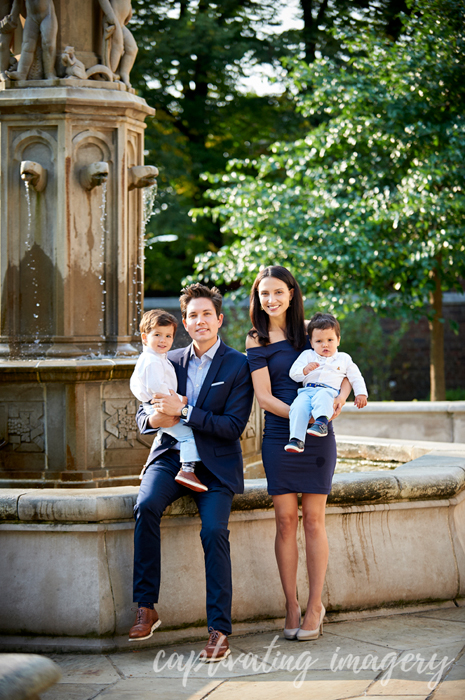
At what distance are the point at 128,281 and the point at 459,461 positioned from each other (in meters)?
2.65

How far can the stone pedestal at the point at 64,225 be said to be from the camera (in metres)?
5.73

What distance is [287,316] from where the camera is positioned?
4.42 meters

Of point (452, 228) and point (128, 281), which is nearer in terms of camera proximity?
point (128, 281)

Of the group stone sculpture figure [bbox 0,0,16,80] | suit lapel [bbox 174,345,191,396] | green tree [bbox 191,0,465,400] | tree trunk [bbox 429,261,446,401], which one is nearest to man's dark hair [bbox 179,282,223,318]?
suit lapel [bbox 174,345,191,396]

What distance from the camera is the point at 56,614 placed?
13.4 ft

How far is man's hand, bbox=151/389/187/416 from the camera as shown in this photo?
408cm

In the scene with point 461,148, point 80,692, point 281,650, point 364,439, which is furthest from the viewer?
point 461,148

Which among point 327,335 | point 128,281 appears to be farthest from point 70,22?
point 327,335

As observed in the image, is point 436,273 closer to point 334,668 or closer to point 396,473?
point 396,473

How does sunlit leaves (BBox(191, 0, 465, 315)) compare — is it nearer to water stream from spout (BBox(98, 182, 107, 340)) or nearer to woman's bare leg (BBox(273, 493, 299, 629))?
water stream from spout (BBox(98, 182, 107, 340))

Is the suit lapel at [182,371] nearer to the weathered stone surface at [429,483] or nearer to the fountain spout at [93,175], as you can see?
the weathered stone surface at [429,483]

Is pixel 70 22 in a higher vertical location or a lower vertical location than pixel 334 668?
higher

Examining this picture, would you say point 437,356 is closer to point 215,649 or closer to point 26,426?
point 26,426

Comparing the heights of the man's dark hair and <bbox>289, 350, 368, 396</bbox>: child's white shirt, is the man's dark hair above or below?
above
